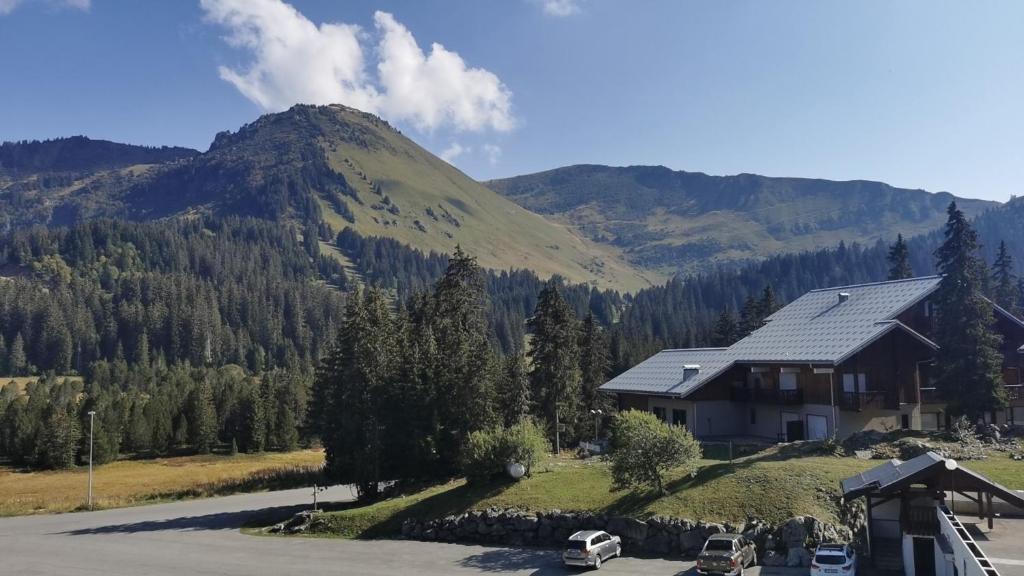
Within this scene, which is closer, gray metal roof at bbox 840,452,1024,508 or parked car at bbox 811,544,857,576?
gray metal roof at bbox 840,452,1024,508

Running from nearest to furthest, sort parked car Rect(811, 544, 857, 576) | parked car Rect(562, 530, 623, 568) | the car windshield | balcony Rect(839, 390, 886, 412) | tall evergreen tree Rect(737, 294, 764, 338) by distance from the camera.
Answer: parked car Rect(811, 544, 857, 576) → the car windshield → parked car Rect(562, 530, 623, 568) → balcony Rect(839, 390, 886, 412) → tall evergreen tree Rect(737, 294, 764, 338)

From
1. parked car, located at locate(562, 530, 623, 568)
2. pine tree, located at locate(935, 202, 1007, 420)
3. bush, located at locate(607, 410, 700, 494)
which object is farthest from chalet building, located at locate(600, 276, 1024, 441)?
parked car, located at locate(562, 530, 623, 568)

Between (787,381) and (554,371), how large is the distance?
2049 cm

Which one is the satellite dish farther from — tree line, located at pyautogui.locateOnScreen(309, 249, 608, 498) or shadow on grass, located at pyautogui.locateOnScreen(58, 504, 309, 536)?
shadow on grass, located at pyautogui.locateOnScreen(58, 504, 309, 536)

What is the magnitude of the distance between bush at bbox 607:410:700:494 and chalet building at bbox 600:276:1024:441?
1799cm

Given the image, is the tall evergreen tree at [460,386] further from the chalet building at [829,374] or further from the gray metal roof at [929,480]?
the gray metal roof at [929,480]

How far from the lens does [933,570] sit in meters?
25.0

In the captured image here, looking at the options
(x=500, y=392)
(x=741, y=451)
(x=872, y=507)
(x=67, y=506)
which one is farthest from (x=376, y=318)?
(x=872, y=507)

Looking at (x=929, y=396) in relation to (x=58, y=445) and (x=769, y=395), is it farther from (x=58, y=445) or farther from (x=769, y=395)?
(x=58, y=445)

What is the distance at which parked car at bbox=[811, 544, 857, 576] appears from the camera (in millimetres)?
25461

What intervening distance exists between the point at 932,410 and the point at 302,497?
54994 millimetres

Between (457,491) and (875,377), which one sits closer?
(457,491)

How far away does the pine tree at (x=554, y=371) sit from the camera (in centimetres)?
6381

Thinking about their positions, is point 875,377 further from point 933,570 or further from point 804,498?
point 933,570
